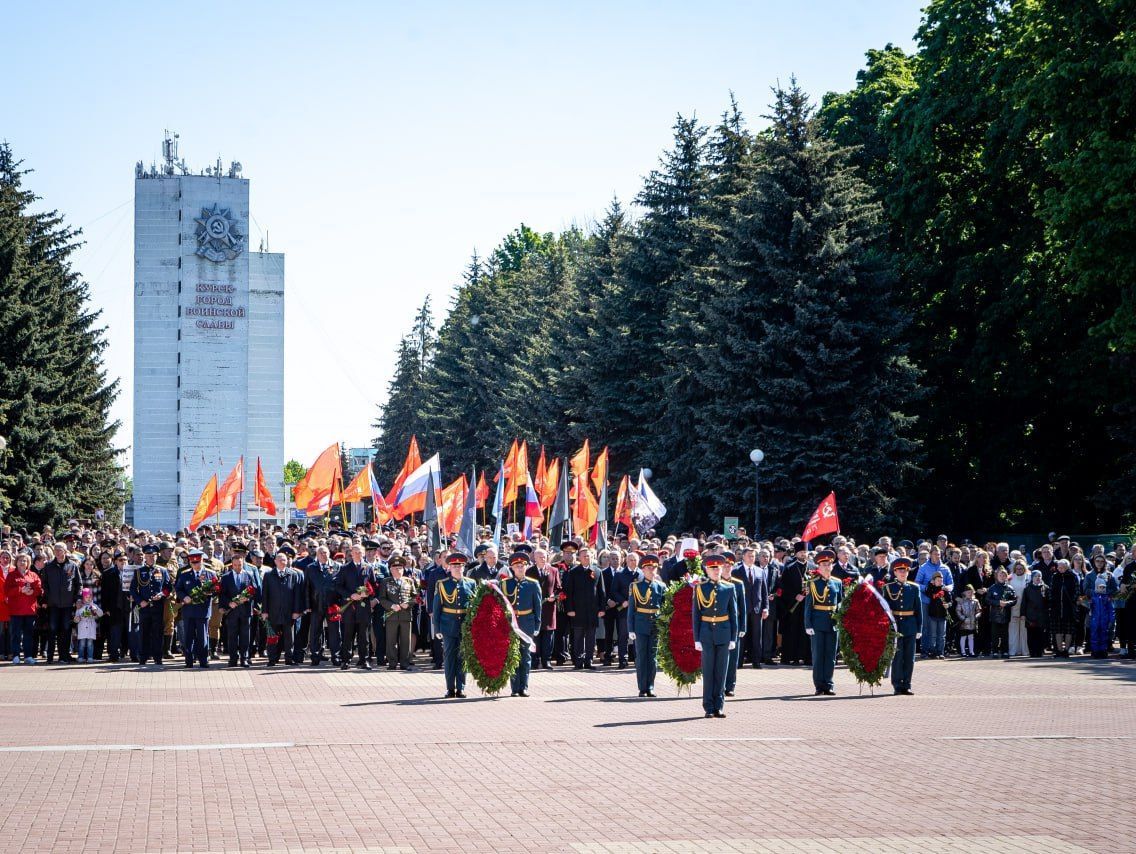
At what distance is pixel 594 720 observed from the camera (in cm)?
1648

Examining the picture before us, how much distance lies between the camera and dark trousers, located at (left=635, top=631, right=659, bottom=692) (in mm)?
19156

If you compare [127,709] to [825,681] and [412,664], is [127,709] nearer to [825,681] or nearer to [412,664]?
[412,664]

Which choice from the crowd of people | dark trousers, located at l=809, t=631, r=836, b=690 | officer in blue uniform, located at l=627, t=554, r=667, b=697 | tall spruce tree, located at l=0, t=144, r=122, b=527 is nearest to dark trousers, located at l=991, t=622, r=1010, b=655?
the crowd of people

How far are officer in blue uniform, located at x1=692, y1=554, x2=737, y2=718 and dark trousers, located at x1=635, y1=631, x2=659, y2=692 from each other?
182 cm

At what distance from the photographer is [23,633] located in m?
23.8

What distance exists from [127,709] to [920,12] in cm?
3617

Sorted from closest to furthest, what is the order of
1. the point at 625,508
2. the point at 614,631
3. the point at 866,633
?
the point at 866,633, the point at 614,631, the point at 625,508

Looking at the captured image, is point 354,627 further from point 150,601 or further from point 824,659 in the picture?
point 824,659

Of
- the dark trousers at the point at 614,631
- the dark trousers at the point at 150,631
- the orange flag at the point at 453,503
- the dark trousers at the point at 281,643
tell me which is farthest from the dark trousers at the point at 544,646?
the orange flag at the point at 453,503

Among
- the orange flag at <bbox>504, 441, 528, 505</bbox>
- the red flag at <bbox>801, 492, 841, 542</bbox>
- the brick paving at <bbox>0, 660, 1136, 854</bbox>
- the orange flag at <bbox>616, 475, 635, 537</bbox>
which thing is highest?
the orange flag at <bbox>504, 441, 528, 505</bbox>

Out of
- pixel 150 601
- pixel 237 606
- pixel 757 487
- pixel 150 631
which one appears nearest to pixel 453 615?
pixel 237 606

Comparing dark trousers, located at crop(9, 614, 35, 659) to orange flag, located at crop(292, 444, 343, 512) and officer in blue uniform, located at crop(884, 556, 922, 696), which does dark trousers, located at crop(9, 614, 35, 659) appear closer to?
orange flag, located at crop(292, 444, 343, 512)

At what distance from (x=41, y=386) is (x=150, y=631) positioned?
2518cm

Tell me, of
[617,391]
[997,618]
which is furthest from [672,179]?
[997,618]
